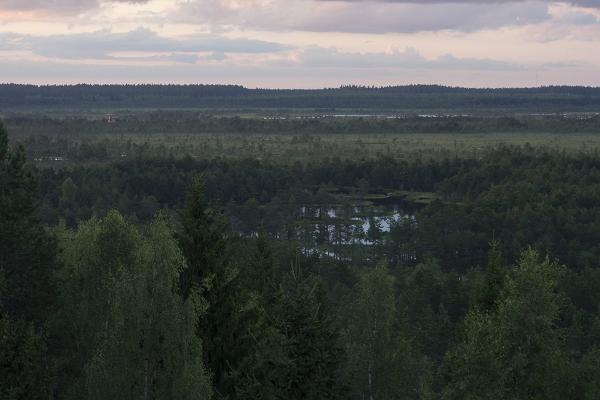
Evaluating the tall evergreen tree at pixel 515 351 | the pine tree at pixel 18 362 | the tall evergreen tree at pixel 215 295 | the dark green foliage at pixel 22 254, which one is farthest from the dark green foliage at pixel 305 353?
the dark green foliage at pixel 22 254

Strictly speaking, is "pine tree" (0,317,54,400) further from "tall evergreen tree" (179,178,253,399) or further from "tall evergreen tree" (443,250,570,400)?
"tall evergreen tree" (443,250,570,400)

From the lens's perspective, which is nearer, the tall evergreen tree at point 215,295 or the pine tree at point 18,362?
the pine tree at point 18,362

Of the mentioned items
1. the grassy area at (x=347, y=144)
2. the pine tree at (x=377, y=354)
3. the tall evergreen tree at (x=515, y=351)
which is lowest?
the grassy area at (x=347, y=144)

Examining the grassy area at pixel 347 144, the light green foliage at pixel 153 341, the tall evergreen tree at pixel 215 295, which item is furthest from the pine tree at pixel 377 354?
the grassy area at pixel 347 144

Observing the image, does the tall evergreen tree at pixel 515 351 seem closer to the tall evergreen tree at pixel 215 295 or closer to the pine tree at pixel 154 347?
A: the tall evergreen tree at pixel 215 295

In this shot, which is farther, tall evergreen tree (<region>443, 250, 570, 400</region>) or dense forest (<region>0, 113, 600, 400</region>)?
tall evergreen tree (<region>443, 250, 570, 400</region>)

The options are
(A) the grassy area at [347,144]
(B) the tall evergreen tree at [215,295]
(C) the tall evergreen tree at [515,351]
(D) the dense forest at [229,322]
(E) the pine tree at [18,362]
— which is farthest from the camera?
(A) the grassy area at [347,144]

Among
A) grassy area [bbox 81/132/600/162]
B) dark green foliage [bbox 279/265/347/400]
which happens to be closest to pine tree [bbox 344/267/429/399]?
dark green foliage [bbox 279/265/347/400]

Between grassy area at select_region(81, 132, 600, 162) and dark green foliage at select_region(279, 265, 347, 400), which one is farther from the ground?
dark green foliage at select_region(279, 265, 347, 400)

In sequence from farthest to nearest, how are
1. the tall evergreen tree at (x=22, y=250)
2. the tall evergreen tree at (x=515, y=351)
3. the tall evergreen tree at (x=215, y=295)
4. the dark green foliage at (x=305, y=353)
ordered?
1. the tall evergreen tree at (x=22, y=250)
2. the tall evergreen tree at (x=215, y=295)
3. the tall evergreen tree at (x=515, y=351)
4. the dark green foliage at (x=305, y=353)

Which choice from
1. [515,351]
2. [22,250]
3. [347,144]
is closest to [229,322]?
[515,351]

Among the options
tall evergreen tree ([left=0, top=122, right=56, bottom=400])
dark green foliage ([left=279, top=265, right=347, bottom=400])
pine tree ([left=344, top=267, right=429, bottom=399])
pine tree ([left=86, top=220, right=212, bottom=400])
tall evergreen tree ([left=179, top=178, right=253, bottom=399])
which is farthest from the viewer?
pine tree ([left=344, top=267, right=429, bottom=399])

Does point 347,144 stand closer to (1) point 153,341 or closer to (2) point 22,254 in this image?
(2) point 22,254

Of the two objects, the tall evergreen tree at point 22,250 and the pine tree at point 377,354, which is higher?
the tall evergreen tree at point 22,250
